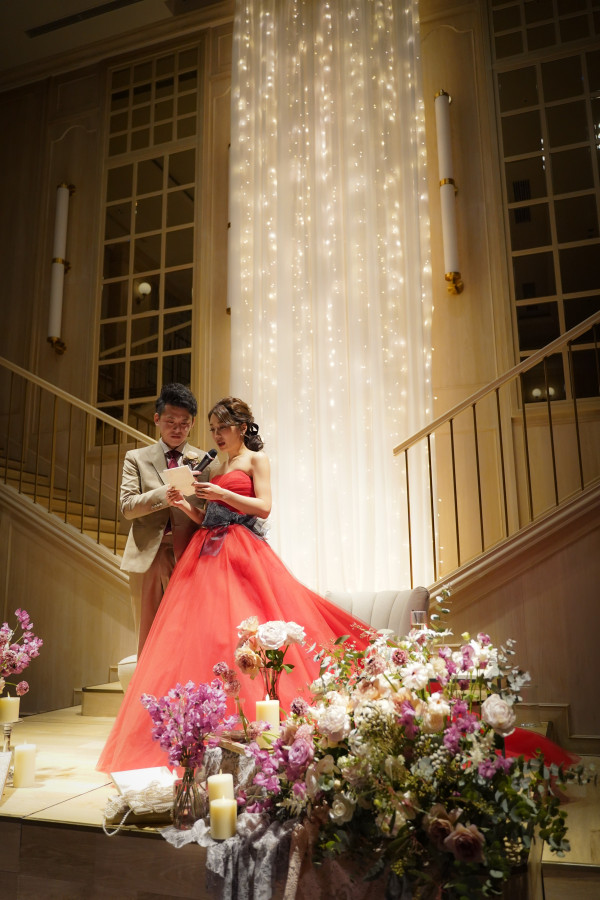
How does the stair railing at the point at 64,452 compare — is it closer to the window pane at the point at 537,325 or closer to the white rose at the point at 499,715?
the window pane at the point at 537,325

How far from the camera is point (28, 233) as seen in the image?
6.53 meters

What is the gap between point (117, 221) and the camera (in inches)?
250

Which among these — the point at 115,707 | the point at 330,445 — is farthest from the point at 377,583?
the point at 115,707

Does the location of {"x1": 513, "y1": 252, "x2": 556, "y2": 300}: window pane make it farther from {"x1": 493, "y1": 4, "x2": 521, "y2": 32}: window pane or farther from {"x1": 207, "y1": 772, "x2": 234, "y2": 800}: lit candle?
{"x1": 207, "y1": 772, "x2": 234, "y2": 800}: lit candle

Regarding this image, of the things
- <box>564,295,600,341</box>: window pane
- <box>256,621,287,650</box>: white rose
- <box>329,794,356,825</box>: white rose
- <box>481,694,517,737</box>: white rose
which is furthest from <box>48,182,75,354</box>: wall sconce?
<box>481,694,517,737</box>: white rose

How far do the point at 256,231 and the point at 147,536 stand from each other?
291 centimetres

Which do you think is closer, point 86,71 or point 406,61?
point 406,61

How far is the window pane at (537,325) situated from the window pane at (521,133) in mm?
1178

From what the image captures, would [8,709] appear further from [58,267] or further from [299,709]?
[58,267]

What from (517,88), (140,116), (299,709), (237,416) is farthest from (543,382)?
(140,116)

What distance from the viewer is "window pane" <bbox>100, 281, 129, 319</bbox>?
619cm

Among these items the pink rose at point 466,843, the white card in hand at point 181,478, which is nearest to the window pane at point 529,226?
the white card in hand at point 181,478

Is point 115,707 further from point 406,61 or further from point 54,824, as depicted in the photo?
point 406,61

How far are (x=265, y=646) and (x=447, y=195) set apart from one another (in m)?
4.00
